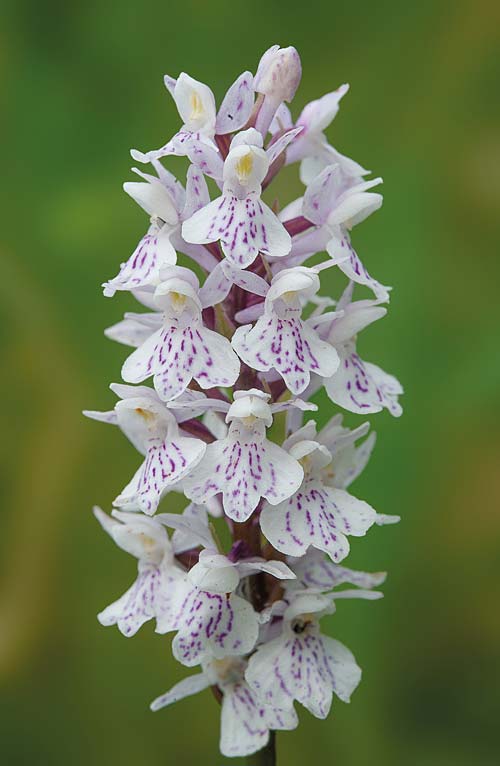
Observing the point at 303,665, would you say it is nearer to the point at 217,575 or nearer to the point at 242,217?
the point at 217,575

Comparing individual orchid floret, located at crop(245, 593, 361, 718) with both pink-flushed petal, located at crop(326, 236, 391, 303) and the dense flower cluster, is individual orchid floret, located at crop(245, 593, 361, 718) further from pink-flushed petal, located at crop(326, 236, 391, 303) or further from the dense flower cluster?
pink-flushed petal, located at crop(326, 236, 391, 303)

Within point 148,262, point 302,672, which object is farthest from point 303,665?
point 148,262

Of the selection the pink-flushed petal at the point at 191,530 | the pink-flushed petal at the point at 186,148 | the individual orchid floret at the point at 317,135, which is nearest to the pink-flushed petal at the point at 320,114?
the individual orchid floret at the point at 317,135

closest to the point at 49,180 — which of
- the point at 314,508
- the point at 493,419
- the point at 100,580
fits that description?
the point at 100,580

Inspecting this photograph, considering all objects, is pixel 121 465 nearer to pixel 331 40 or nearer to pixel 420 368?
pixel 420 368

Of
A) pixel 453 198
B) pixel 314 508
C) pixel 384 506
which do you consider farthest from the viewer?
pixel 453 198

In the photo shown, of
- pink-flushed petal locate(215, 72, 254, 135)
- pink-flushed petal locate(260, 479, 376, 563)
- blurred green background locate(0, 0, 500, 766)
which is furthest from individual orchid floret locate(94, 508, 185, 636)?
blurred green background locate(0, 0, 500, 766)
